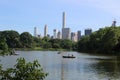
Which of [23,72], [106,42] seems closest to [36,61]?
[23,72]

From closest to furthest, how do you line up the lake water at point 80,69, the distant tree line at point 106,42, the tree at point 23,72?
the tree at point 23,72
the lake water at point 80,69
the distant tree line at point 106,42

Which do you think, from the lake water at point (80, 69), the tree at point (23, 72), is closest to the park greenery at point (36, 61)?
the tree at point (23, 72)

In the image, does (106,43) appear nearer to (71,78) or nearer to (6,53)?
(71,78)

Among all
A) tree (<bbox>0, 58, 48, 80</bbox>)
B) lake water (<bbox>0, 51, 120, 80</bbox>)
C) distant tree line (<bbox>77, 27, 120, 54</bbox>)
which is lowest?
lake water (<bbox>0, 51, 120, 80</bbox>)

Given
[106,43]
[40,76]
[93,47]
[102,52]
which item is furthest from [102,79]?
[93,47]

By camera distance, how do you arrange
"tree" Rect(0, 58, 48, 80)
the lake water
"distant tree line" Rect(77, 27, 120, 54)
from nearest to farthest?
"tree" Rect(0, 58, 48, 80), the lake water, "distant tree line" Rect(77, 27, 120, 54)

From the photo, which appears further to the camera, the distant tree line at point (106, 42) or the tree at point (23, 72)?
the distant tree line at point (106, 42)

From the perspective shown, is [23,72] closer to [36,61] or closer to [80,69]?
[36,61]

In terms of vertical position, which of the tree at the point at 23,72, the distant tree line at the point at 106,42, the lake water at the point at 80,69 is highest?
the distant tree line at the point at 106,42

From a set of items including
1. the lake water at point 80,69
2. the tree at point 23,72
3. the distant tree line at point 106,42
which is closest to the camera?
the tree at point 23,72

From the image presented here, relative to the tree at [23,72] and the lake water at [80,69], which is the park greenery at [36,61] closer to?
the tree at [23,72]

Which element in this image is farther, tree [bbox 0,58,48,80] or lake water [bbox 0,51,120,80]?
lake water [bbox 0,51,120,80]

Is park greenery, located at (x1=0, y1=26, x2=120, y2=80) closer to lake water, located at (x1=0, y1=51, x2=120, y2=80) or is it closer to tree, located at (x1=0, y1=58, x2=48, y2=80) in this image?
tree, located at (x1=0, y1=58, x2=48, y2=80)

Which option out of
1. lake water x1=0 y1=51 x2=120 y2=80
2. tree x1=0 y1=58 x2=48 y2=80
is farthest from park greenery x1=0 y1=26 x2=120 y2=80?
lake water x1=0 y1=51 x2=120 y2=80
